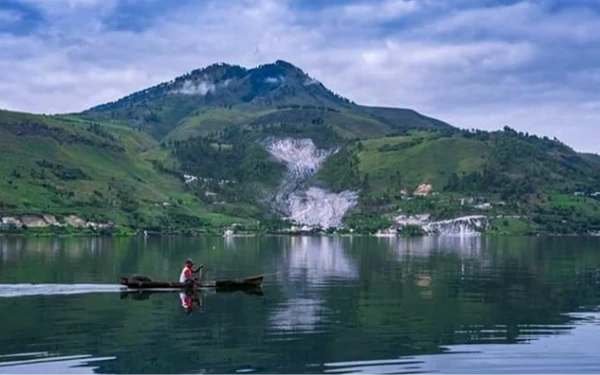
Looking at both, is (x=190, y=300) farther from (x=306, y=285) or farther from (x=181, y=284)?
(x=306, y=285)

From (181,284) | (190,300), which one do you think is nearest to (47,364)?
(190,300)

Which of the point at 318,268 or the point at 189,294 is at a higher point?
the point at 318,268

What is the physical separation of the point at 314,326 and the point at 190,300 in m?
17.9

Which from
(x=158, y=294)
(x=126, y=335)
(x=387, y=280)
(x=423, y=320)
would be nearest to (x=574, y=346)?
(x=423, y=320)

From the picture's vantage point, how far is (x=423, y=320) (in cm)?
6084

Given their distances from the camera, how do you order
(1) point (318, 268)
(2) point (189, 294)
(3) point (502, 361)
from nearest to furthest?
1. (3) point (502, 361)
2. (2) point (189, 294)
3. (1) point (318, 268)

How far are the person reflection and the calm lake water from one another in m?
0.46

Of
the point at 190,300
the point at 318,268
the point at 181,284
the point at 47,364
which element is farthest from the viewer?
the point at 318,268

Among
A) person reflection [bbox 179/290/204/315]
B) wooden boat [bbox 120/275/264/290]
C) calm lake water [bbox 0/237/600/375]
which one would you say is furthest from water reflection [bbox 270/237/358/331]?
person reflection [bbox 179/290/204/315]

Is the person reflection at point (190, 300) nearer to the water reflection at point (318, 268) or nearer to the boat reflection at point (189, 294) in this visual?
the boat reflection at point (189, 294)

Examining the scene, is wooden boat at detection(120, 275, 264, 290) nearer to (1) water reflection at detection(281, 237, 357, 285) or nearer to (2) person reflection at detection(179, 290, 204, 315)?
(2) person reflection at detection(179, 290, 204, 315)

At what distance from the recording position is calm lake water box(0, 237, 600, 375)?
4403 cm

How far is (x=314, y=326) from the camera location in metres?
57.0

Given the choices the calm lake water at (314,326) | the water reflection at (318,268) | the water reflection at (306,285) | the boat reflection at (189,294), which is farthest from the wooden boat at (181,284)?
the water reflection at (318,268)
